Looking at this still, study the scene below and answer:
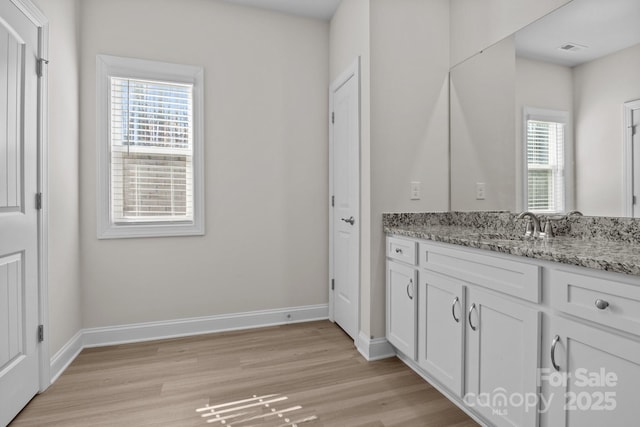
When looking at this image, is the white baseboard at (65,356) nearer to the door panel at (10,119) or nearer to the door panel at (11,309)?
the door panel at (11,309)

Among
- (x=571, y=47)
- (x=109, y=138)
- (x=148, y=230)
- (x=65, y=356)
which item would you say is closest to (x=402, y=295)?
(x=571, y=47)

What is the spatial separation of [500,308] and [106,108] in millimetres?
2941

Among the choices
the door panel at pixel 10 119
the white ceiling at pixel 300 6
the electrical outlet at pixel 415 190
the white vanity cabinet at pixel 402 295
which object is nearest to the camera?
the door panel at pixel 10 119

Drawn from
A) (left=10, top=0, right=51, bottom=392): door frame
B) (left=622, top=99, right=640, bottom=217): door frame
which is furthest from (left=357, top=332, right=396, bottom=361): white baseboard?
(left=10, top=0, right=51, bottom=392): door frame

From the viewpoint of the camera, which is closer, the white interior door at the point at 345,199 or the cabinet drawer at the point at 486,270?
the cabinet drawer at the point at 486,270

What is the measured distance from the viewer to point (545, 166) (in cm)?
191

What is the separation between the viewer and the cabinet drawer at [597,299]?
1.01 meters

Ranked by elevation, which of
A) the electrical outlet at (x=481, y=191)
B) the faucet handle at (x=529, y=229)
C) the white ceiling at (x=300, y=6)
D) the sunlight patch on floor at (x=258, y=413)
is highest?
the white ceiling at (x=300, y=6)

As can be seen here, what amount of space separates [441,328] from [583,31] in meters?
1.70

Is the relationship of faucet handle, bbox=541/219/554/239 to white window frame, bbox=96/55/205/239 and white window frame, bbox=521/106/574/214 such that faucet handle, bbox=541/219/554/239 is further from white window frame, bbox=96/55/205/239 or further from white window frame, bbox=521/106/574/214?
white window frame, bbox=96/55/205/239

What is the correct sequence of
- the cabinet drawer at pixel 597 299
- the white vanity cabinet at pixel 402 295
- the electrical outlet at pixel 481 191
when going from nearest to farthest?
1. the cabinet drawer at pixel 597 299
2. the white vanity cabinet at pixel 402 295
3. the electrical outlet at pixel 481 191

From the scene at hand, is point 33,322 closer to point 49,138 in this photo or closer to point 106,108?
point 49,138

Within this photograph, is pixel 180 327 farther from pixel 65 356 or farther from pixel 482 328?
pixel 482 328

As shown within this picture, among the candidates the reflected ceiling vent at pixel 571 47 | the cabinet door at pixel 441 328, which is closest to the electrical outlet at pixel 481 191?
the cabinet door at pixel 441 328
